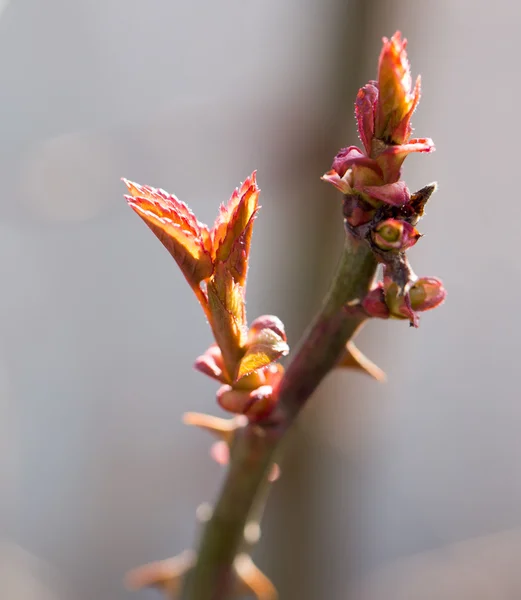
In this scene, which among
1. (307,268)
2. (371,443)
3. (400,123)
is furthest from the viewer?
(371,443)

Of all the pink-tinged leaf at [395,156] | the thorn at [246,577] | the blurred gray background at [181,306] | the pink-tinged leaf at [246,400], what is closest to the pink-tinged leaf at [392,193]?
the pink-tinged leaf at [395,156]

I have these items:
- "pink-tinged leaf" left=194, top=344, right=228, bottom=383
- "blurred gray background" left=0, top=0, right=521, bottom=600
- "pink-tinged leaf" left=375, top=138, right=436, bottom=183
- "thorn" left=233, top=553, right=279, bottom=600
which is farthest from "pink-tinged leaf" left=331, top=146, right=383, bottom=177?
"blurred gray background" left=0, top=0, right=521, bottom=600

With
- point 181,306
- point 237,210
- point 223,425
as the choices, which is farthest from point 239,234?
point 181,306

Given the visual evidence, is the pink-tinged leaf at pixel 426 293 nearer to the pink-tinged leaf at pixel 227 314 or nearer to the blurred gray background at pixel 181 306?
the pink-tinged leaf at pixel 227 314

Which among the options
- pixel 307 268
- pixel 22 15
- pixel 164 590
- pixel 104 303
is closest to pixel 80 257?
pixel 104 303

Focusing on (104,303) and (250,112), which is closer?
(250,112)

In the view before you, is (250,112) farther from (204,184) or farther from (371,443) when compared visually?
(371,443)
